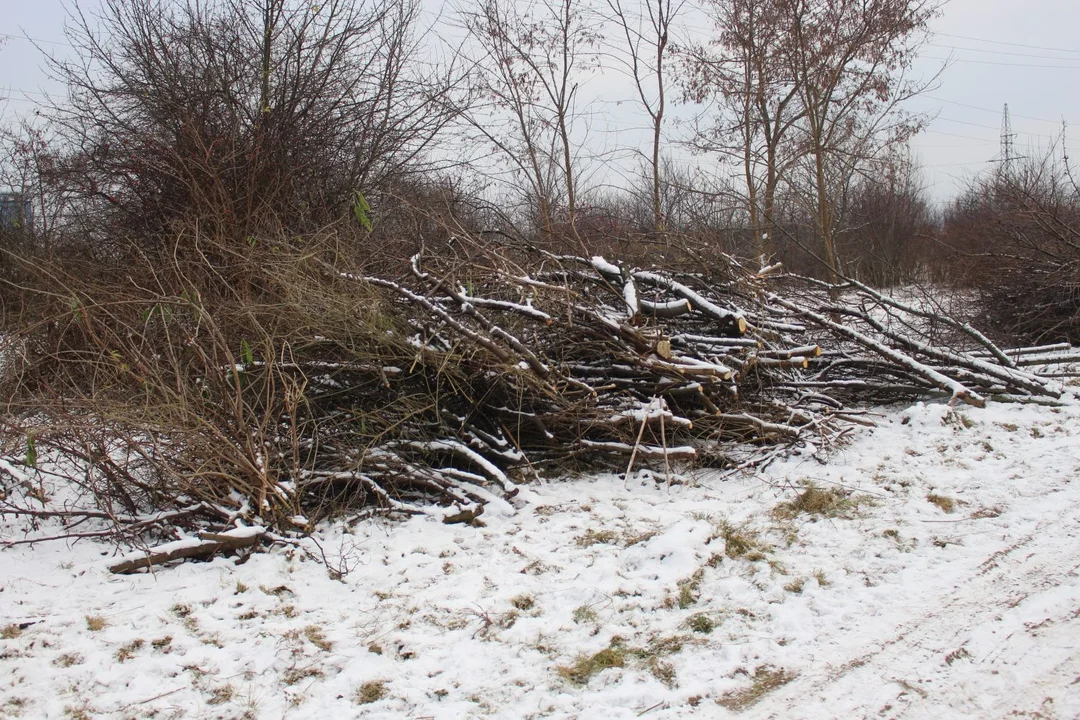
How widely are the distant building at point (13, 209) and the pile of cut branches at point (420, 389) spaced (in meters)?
6.82

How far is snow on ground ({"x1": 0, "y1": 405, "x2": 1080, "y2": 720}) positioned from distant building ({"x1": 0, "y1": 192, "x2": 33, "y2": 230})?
9.53 m

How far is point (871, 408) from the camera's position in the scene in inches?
253

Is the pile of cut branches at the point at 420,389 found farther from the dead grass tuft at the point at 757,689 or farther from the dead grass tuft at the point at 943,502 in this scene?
the dead grass tuft at the point at 757,689

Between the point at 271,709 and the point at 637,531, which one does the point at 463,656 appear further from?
the point at 637,531

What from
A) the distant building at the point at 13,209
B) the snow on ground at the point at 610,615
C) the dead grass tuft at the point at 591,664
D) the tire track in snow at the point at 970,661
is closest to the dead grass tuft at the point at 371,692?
the snow on ground at the point at 610,615

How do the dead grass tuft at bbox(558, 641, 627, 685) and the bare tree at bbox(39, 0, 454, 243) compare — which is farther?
the bare tree at bbox(39, 0, 454, 243)

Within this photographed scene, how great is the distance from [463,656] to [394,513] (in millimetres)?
1598

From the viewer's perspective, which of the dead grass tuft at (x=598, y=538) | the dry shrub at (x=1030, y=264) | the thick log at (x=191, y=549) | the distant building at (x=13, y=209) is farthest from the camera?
the distant building at (x=13, y=209)

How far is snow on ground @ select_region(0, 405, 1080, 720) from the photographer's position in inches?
103

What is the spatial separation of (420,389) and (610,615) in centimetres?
245

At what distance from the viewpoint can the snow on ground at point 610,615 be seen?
103 inches

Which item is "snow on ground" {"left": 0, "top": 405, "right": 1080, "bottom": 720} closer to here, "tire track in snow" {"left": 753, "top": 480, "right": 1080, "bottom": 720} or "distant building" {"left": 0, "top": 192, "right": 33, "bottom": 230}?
"tire track in snow" {"left": 753, "top": 480, "right": 1080, "bottom": 720}

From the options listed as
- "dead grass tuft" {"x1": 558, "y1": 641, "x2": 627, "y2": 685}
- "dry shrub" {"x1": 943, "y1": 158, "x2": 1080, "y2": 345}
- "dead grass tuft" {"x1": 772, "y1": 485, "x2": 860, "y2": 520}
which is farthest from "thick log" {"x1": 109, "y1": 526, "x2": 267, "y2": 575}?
"dry shrub" {"x1": 943, "y1": 158, "x2": 1080, "y2": 345}

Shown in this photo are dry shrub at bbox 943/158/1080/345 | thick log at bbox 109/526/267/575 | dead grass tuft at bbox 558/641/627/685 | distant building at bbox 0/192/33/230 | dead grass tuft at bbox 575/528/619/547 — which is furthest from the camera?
distant building at bbox 0/192/33/230
